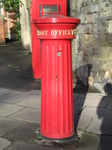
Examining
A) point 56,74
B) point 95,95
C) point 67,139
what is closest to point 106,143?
point 67,139

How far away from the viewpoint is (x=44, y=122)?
11.0 feet

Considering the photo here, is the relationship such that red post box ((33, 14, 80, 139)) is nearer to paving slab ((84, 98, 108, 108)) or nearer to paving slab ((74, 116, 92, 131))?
paving slab ((74, 116, 92, 131))

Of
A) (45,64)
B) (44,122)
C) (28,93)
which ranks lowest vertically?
(28,93)

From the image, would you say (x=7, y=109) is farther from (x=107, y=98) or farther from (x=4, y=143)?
(x=107, y=98)

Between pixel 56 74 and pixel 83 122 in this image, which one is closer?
pixel 56 74

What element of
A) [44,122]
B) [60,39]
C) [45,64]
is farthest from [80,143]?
[60,39]

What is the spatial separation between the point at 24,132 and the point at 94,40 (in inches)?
138

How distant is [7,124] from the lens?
400 centimetres

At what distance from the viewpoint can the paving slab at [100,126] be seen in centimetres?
373

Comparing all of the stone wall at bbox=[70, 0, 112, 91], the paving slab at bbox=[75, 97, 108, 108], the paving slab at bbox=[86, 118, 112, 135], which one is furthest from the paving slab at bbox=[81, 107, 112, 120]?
the stone wall at bbox=[70, 0, 112, 91]

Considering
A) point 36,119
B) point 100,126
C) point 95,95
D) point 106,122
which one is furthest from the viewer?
point 95,95

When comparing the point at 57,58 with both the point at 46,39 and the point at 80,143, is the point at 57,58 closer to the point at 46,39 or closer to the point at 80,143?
the point at 46,39

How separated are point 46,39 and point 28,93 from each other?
345 centimetres

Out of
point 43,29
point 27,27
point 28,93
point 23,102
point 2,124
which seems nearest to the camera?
point 43,29
